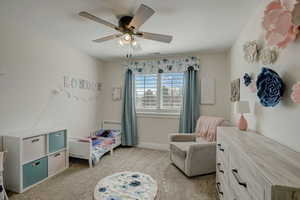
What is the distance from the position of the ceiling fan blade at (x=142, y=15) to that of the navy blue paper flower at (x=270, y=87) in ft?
4.14

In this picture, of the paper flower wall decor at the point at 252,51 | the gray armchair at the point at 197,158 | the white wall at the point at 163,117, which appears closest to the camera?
the paper flower wall decor at the point at 252,51

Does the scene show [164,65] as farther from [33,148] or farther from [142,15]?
[33,148]

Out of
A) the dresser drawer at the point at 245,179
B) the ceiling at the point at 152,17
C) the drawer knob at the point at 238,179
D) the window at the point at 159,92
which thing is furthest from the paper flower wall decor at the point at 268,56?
the window at the point at 159,92

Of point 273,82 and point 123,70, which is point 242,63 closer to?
point 273,82

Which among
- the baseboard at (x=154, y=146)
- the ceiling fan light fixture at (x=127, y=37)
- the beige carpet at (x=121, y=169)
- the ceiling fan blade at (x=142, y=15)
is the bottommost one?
the beige carpet at (x=121, y=169)

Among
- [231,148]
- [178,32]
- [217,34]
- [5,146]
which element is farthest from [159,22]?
[5,146]

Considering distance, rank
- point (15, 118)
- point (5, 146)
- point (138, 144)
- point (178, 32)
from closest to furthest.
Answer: point (5, 146), point (15, 118), point (178, 32), point (138, 144)

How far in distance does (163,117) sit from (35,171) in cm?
277

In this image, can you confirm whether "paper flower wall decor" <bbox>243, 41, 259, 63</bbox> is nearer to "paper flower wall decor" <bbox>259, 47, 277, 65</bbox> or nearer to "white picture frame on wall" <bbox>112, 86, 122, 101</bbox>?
"paper flower wall decor" <bbox>259, 47, 277, 65</bbox>

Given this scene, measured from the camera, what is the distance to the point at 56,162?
2686 mm

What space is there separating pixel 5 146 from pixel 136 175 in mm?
1866

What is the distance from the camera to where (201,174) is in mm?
2658

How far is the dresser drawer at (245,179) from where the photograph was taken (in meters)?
0.86

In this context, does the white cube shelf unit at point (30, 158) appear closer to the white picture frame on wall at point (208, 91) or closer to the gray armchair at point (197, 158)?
the gray armchair at point (197, 158)
